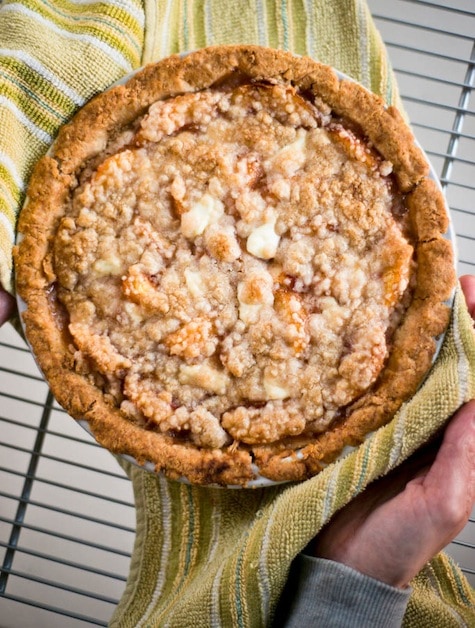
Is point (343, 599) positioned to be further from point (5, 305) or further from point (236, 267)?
point (5, 305)

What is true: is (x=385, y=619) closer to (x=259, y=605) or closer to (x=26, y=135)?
(x=259, y=605)

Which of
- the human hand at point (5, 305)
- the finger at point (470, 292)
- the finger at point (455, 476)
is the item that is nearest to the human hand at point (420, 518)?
the finger at point (455, 476)

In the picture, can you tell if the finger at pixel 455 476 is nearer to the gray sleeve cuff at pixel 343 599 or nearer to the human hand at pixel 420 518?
the human hand at pixel 420 518

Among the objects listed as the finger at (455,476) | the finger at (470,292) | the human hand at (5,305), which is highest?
the finger at (470,292)

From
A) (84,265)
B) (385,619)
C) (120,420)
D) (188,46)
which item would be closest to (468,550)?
(385,619)

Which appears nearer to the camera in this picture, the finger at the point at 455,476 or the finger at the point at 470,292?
the finger at the point at 455,476

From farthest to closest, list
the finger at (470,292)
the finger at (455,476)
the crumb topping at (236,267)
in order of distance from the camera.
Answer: the finger at (470,292), the crumb topping at (236,267), the finger at (455,476)

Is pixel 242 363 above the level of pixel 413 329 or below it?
below

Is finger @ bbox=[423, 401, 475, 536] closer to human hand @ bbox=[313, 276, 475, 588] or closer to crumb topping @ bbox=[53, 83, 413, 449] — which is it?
human hand @ bbox=[313, 276, 475, 588]
